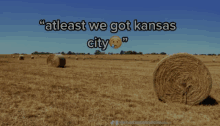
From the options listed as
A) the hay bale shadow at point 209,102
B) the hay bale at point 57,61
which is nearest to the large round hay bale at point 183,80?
the hay bale shadow at point 209,102

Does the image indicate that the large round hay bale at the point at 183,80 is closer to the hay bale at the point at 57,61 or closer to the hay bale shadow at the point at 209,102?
the hay bale shadow at the point at 209,102

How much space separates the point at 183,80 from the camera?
7.41m

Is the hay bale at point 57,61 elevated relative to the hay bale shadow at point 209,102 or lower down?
elevated

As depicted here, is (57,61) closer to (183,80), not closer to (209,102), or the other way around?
(183,80)

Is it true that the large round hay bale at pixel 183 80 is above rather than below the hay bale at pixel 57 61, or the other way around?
below

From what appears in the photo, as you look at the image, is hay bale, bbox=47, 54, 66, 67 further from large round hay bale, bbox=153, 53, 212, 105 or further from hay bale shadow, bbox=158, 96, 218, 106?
hay bale shadow, bbox=158, 96, 218, 106

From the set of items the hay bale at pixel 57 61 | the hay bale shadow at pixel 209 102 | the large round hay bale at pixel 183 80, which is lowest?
the hay bale shadow at pixel 209 102

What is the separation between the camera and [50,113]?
5.85 m

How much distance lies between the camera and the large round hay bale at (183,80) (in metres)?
7.21

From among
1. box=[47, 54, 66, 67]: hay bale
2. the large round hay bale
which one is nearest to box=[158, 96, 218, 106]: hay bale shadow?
the large round hay bale

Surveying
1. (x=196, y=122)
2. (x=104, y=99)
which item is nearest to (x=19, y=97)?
(x=104, y=99)

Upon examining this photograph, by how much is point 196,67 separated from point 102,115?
482 cm

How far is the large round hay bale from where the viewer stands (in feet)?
23.7

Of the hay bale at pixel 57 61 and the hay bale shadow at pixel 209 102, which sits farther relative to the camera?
the hay bale at pixel 57 61
